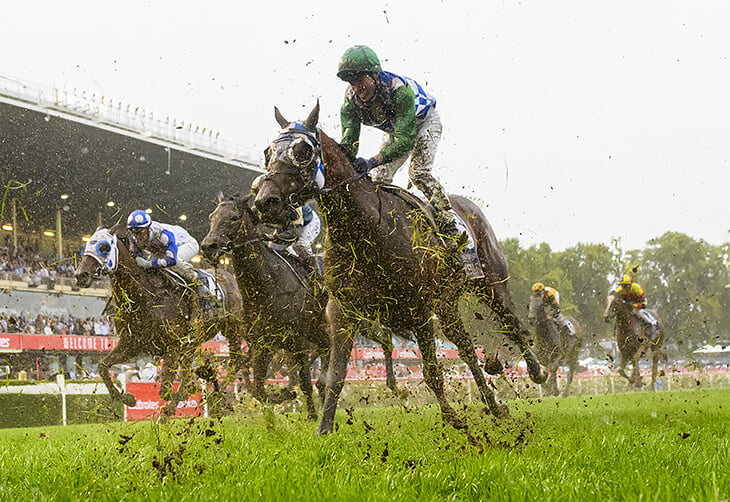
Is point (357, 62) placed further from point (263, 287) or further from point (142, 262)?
point (142, 262)

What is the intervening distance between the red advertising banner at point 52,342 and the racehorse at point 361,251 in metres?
13.6

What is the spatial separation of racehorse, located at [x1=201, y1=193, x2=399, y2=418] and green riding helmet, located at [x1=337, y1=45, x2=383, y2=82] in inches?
87.4

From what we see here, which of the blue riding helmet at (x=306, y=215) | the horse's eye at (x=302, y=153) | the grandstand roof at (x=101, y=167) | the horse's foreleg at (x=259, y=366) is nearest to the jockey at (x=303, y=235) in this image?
the blue riding helmet at (x=306, y=215)

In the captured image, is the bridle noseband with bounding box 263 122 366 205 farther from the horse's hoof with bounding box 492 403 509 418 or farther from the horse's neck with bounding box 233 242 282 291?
the horse's hoof with bounding box 492 403 509 418

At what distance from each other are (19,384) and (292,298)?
778 centimetres

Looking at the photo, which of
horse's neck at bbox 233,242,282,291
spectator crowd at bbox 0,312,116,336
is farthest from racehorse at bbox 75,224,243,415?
spectator crowd at bbox 0,312,116,336

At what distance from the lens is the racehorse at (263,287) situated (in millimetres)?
6988

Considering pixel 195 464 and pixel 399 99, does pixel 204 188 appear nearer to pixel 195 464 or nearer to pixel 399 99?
pixel 399 99

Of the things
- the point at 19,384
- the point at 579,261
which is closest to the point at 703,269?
the point at 579,261

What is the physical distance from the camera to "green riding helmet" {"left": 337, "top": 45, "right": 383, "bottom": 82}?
5.03m

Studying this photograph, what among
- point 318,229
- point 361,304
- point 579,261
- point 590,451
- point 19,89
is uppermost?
point 19,89

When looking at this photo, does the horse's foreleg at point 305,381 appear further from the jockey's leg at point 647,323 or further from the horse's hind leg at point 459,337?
the jockey's leg at point 647,323

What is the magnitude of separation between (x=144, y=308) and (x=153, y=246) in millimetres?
835

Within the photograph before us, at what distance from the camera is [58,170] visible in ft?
70.2
